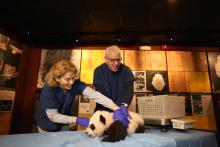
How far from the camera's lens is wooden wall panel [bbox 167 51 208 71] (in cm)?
361

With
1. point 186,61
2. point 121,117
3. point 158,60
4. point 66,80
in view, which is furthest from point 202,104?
point 66,80

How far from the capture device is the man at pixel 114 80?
173cm

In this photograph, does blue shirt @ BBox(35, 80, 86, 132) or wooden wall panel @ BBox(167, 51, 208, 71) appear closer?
blue shirt @ BBox(35, 80, 86, 132)

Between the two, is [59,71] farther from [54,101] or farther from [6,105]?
[6,105]

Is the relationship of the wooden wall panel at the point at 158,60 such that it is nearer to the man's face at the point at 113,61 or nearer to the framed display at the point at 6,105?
the man's face at the point at 113,61

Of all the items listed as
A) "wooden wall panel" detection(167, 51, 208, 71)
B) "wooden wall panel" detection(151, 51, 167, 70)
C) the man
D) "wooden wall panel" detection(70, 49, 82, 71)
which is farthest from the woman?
"wooden wall panel" detection(167, 51, 208, 71)

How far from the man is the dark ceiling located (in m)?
1.22

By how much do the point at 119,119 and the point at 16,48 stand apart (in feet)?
10.0

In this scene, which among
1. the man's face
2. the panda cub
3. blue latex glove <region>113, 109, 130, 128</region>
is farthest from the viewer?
the man's face

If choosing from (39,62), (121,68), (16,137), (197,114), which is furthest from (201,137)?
(39,62)

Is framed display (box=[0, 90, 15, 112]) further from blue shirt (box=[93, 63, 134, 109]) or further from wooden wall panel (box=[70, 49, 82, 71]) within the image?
blue shirt (box=[93, 63, 134, 109])

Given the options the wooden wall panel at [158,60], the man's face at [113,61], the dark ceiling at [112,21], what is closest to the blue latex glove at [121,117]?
the man's face at [113,61]

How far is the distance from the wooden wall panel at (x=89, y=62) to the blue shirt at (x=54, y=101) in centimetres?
207

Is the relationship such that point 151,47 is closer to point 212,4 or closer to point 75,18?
point 212,4
